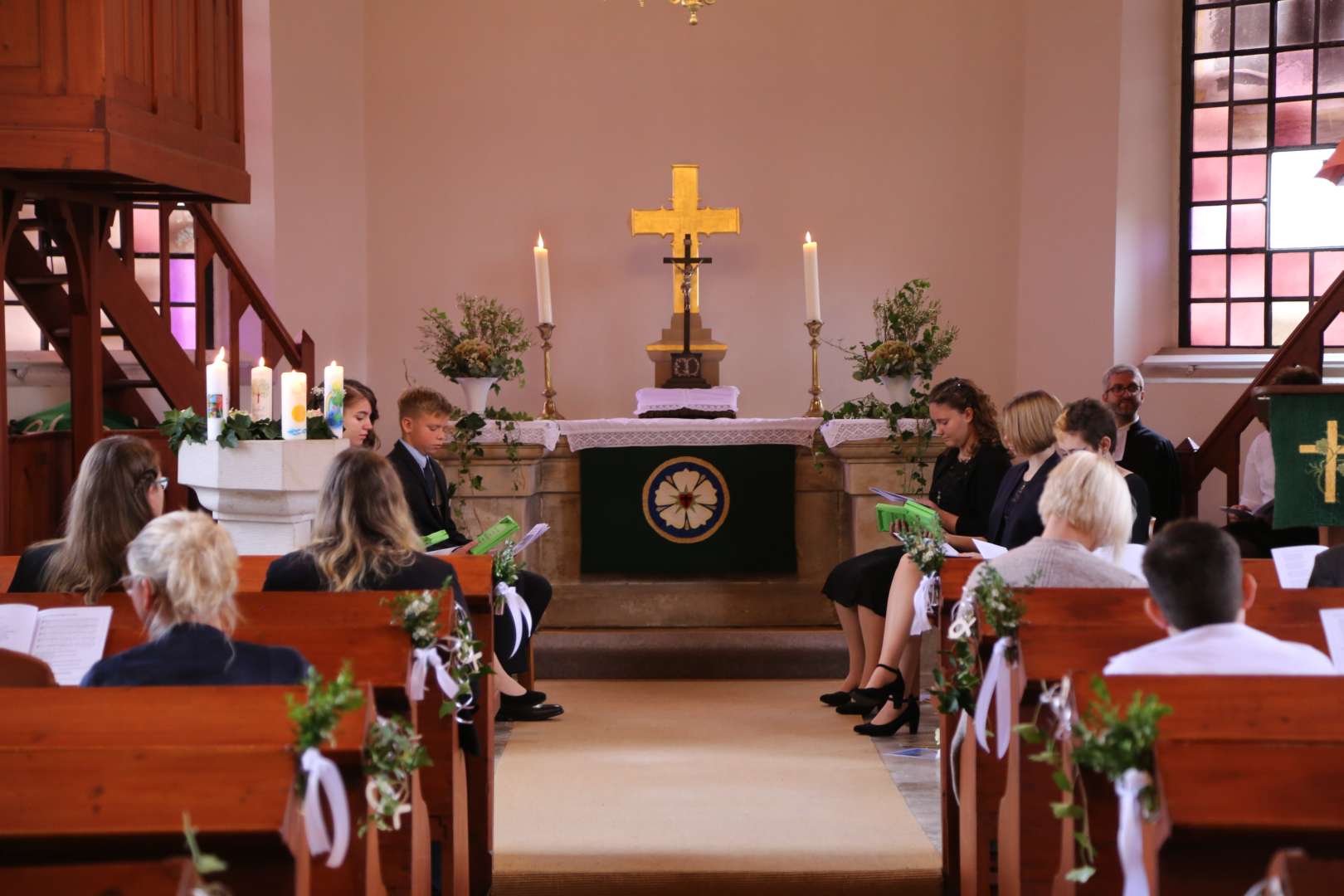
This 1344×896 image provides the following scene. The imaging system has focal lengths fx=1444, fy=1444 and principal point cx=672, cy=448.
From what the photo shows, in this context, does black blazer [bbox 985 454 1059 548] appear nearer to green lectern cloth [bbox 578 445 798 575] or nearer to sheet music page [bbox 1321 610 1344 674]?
sheet music page [bbox 1321 610 1344 674]

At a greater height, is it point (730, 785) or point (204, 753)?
point (204, 753)

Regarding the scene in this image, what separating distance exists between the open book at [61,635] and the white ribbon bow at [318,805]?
1266 millimetres

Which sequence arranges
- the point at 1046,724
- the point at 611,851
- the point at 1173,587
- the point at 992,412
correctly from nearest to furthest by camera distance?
the point at 1173,587 < the point at 1046,724 < the point at 611,851 < the point at 992,412

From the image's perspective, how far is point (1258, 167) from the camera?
29.1 feet

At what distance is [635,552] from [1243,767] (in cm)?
514

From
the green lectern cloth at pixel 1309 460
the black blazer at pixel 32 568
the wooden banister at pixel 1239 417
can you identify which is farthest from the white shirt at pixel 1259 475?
the black blazer at pixel 32 568

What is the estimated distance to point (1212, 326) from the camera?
8984mm

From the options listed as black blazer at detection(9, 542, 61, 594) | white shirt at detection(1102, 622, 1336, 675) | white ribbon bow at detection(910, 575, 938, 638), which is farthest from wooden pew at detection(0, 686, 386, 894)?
white ribbon bow at detection(910, 575, 938, 638)

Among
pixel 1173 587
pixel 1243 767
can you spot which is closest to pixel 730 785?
pixel 1173 587

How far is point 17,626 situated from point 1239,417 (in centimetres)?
610

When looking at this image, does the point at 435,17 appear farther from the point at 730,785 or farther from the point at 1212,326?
the point at 730,785

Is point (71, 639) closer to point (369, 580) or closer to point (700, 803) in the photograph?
point (369, 580)

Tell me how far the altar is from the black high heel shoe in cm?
141

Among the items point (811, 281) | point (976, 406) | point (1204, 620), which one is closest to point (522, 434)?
point (811, 281)
